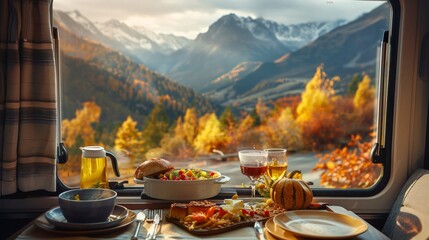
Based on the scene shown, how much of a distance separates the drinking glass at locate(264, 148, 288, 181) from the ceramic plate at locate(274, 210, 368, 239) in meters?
0.30

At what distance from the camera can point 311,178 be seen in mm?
2486

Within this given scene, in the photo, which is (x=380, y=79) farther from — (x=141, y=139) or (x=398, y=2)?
(x=141, y=139)

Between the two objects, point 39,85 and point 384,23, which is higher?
point 384,23

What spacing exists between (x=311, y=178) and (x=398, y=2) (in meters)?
0.94

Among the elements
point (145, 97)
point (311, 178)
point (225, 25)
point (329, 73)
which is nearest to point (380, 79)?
point (329, 73)

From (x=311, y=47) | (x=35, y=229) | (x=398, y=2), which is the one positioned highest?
(x=398, y=2)

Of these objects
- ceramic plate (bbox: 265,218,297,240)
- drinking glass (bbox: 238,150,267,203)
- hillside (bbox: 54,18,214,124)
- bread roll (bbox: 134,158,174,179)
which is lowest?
ceramic plate (bbox: 265,218,297,240)

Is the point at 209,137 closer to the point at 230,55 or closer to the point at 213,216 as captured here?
the point at 230,55

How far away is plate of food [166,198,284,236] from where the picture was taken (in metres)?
1.62

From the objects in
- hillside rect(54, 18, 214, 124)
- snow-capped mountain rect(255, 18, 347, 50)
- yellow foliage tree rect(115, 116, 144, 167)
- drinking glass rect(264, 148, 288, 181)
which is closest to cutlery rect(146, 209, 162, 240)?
drinking glass rect(264, 148, 288, 181)

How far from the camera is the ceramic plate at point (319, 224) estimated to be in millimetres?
1509

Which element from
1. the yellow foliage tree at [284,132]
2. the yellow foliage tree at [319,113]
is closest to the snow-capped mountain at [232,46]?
the yellow foliage tree at [319,113]

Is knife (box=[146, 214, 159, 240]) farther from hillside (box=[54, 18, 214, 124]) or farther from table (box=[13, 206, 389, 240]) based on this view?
hillside (box=[54, 18, 214, 124])

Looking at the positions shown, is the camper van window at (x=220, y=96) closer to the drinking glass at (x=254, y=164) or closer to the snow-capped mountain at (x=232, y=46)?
the snow-capped mountain at (x=232, y=46)
